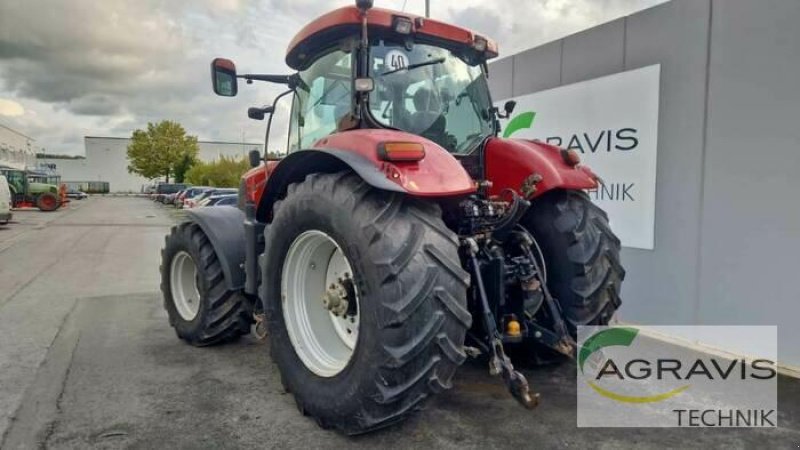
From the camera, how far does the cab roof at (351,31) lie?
140 inches

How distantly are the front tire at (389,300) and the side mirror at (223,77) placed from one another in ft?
5.88

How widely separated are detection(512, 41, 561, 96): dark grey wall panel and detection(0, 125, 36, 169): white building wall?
188 feet

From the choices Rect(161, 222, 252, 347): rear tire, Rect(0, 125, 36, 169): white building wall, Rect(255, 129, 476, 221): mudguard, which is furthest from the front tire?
Rect(0, 125, 36, 169): white building wall

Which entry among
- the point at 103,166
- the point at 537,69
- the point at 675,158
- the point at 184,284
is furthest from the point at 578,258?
the point at 103,166

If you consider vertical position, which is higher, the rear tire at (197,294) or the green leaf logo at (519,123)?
the green leaf logo at (519,123)

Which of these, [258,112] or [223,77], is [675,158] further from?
[223,77]

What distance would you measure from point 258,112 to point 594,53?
12.8ft

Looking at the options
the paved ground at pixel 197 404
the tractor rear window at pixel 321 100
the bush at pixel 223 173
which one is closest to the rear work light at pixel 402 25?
the tractor rear window at pixel 321 100

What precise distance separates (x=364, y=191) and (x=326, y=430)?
56.5 inches

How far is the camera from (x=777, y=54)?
446 cm

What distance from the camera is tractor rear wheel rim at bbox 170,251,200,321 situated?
5285 millimetres

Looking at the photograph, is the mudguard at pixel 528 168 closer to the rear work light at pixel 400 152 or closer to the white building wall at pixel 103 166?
the rear work light at pixel 400 152

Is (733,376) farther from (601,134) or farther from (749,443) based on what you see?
(601,134)

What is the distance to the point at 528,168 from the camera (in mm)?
3688
